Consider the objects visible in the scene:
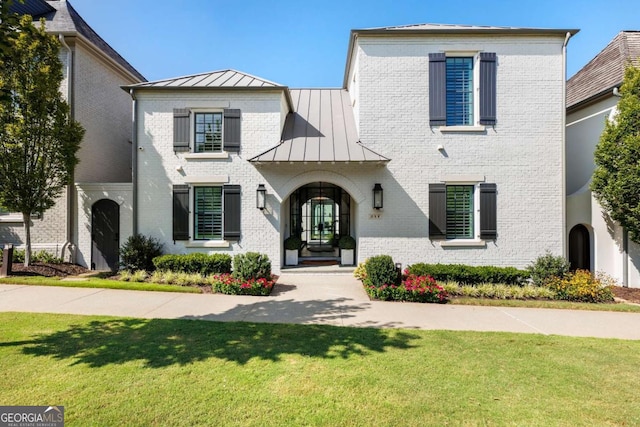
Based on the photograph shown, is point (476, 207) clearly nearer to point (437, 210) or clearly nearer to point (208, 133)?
point (437, 210)

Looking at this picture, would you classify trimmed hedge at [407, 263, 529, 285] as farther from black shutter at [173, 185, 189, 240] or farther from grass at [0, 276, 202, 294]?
black shutter at [173, 185, 189, 240]

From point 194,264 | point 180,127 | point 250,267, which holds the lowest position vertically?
point 194,264

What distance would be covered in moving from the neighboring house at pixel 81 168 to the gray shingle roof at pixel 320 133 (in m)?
5.77

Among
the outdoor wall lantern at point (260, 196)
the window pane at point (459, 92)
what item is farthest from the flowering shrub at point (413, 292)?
the window pane at point (459, 92)

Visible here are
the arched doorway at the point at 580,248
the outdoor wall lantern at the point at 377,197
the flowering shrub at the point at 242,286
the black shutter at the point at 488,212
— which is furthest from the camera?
the arched doorway at the point at 580,248

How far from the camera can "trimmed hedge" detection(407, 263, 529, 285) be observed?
8.77 m

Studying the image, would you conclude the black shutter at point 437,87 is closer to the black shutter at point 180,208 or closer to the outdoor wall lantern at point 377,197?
the outdoor wall lantern at point 377,197

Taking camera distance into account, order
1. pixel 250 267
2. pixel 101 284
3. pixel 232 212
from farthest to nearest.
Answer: pixel 232 212
pixel 250 267
pixel 101 284

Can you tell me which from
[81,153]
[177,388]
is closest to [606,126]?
[177,388]

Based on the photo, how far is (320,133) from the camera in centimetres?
1077

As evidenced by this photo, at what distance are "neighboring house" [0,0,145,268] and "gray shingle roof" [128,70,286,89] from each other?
2.80m

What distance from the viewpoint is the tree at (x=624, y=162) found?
8.55 meters

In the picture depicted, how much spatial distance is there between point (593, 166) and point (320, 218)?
10.4 meters

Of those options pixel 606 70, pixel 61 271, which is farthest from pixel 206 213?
pixel 606 70
